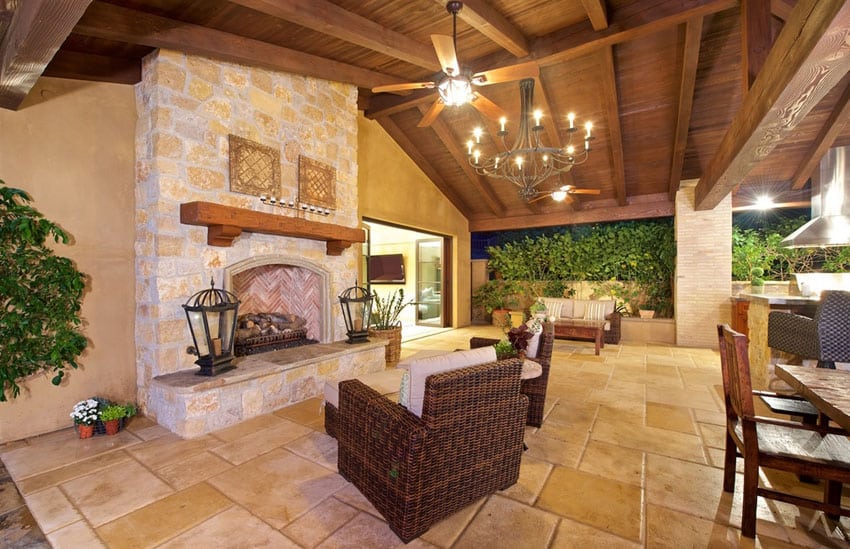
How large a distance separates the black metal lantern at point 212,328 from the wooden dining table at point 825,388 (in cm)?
364

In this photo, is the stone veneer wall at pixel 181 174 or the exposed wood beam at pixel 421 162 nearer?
the stone veneer wall at pixel 181 174

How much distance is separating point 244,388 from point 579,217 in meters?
6.79

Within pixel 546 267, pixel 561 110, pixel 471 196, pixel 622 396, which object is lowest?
pixel 622 396

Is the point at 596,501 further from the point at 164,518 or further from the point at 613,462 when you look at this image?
the point at 164,518

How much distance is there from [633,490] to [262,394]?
2848 mm

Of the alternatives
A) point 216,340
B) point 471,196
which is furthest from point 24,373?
point 471,196

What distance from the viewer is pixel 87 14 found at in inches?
98.5

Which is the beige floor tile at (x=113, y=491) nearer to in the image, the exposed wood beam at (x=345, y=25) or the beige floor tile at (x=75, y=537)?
Result: the beige floor tile at (x=75, y=537)

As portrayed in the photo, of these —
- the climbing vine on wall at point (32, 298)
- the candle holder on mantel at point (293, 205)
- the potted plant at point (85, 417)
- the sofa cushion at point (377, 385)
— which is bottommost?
the potted plant at point (85, 417)

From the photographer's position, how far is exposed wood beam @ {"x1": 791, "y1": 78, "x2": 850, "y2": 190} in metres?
4.47

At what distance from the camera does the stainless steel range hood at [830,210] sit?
421 centimetres

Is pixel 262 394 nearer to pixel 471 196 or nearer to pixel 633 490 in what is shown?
pixel 633 490

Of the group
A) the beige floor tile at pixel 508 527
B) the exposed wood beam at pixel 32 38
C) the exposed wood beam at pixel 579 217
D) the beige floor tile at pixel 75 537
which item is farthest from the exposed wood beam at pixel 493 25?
the exposed wood beam at pixel 579 217

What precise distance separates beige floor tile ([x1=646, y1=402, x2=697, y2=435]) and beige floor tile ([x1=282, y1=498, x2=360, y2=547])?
99.2 inches
